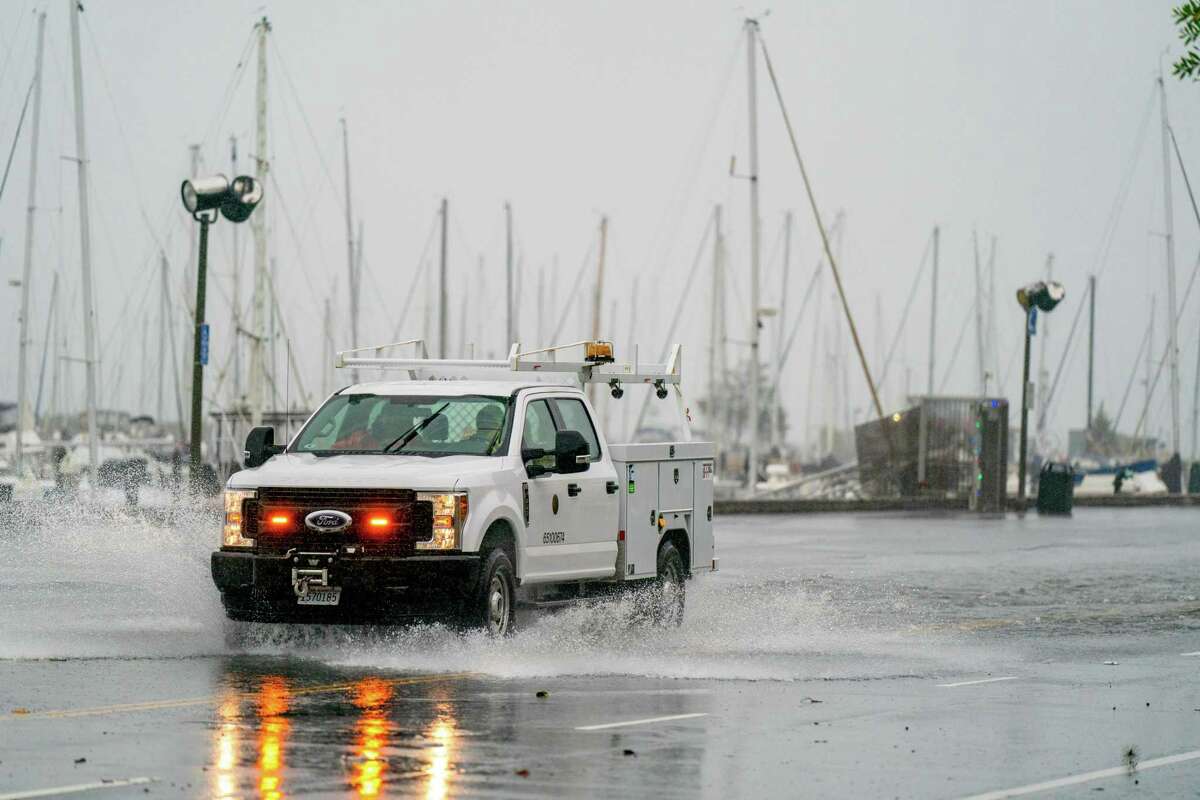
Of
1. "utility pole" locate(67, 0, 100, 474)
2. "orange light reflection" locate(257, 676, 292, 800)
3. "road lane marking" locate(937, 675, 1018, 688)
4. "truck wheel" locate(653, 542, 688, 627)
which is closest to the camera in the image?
"orange light reflection" locate(257, 676, 292, 800)

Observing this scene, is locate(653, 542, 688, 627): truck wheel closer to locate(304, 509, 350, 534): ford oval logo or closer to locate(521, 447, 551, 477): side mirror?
locate(521, 447, 551, 477): side mirror

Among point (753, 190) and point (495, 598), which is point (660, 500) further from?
point (753, 190)

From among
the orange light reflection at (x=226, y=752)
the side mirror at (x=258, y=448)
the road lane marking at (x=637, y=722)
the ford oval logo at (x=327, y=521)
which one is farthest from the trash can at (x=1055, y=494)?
the orange light reflection at (x=226, y=752)

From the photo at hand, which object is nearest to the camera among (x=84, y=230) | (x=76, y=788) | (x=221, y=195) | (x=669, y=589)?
(x=76, y=788)

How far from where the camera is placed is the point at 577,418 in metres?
17.0

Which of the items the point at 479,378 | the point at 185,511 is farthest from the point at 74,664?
the point at 185,511

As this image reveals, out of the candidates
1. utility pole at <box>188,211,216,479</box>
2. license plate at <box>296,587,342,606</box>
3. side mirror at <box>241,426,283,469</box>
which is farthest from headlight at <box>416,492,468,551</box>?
utility pole at <box>188,211,216,479</box>

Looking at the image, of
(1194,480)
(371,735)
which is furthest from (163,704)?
(1194,480)

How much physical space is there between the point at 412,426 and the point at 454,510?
163cm

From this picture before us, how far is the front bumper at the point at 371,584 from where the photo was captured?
14203 mm

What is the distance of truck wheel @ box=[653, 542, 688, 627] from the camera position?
17.5m

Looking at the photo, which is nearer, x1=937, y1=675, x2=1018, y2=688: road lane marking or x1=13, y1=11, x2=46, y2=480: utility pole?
x1=937, y1=675, x2=1018, y2=688: road lane marking

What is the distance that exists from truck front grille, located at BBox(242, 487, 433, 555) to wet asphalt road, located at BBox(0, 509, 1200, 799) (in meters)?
0.76

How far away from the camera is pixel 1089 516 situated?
45.4 metres
